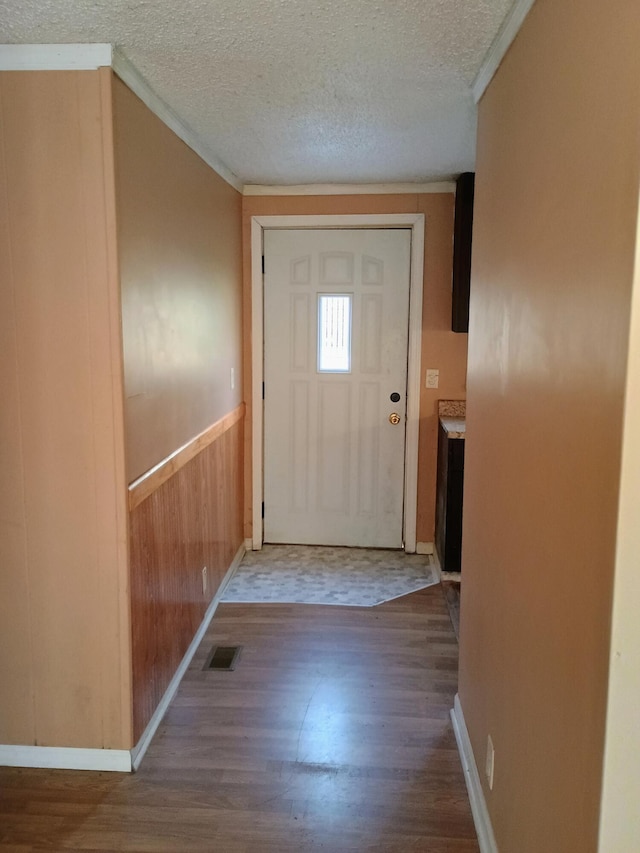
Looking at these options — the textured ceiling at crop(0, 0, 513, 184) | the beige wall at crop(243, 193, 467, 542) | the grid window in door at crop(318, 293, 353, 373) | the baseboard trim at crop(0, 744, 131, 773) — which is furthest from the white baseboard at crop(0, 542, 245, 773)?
the grid window in door at crop(318, 293, 353, 373)

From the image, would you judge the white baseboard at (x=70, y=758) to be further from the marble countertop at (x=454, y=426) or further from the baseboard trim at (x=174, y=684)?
the marble countertop at (x=454, y=426)

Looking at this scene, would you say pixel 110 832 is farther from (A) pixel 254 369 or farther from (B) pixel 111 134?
(A) pixel 254 369

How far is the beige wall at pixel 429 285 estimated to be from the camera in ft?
12.5

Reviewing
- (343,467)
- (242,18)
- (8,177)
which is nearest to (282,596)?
(343,467)

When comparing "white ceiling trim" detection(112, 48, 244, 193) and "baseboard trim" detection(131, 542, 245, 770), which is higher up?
"white ceiling trim" detection(112, 48, 244, 193)

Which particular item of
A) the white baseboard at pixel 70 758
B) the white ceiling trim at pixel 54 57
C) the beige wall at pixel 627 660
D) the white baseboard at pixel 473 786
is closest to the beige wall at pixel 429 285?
the white baseboard at pixel 473 786

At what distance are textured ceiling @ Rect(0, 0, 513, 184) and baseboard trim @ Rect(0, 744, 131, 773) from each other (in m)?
2.19

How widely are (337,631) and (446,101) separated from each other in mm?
2325

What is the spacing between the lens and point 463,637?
230 cm

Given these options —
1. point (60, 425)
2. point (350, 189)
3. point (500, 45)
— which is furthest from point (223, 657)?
point (350, 189)

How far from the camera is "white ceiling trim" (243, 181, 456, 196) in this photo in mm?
3754

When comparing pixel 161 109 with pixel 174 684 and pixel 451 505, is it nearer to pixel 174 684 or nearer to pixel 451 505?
pixel 174 684

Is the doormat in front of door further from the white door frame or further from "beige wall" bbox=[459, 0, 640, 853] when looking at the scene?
"beige wall" bbox=[459, 0, 640, 853]

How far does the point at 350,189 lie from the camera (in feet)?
12.5
